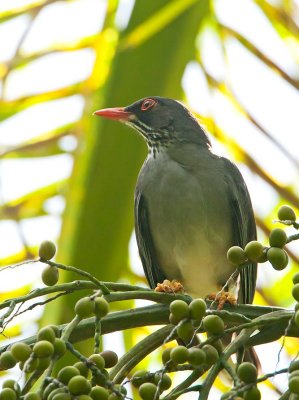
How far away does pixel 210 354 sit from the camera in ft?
5.78

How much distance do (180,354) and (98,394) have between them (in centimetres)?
20

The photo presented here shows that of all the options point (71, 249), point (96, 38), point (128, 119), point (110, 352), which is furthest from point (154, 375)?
point (128, 119)

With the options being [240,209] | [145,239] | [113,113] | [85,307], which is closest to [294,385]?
[85,307]

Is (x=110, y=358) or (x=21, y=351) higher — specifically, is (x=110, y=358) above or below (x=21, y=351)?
below

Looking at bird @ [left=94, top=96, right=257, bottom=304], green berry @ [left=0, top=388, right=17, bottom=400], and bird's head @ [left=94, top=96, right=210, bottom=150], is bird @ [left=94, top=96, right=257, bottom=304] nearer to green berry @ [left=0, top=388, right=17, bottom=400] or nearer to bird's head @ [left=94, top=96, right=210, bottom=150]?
bird's head @ [left=94, top=96, right=210, bottom=150]

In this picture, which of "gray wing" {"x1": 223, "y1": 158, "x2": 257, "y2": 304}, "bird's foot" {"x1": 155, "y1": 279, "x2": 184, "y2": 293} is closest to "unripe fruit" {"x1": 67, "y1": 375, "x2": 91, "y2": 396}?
"bird's foot" {"x1": 155, "y1": 279, "x2": 184, "y2": 293}

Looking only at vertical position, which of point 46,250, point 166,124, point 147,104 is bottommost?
point 46,250

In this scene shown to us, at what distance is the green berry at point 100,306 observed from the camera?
178cm

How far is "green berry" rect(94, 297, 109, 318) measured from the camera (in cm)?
178

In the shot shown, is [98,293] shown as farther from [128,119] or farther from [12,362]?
[128,119]

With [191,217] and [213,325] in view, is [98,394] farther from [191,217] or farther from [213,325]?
[191,217]

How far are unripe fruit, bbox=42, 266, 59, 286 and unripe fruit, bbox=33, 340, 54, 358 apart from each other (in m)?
0.28

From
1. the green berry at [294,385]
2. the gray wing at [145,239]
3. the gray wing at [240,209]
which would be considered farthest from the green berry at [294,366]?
the gray wing at [145,239]

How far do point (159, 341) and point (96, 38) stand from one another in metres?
1.88
